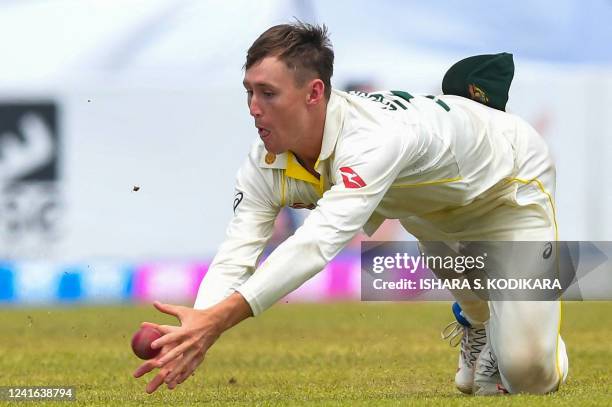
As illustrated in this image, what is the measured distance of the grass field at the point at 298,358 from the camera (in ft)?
23.7

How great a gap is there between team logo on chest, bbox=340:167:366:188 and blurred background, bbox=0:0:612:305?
9067 millimetres

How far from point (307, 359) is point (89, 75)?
259 inches

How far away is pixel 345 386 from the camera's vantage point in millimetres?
7926

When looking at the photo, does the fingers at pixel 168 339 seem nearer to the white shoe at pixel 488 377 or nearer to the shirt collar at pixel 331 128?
the shirt collar at pixel 331 128

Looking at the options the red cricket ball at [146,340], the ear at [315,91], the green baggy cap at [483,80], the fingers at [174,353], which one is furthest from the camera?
the green baggy cap at [483,80]

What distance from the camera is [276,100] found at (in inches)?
241

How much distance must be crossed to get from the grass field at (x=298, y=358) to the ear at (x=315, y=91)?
4.39 ft

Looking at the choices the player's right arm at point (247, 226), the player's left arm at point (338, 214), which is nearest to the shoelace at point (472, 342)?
the player's right arm at point (247, 226)

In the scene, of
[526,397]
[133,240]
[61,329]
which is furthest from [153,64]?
[526,397]

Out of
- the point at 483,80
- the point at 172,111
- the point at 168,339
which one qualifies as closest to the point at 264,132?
the point at 168,339

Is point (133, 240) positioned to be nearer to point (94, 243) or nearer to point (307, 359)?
point (94, 243)

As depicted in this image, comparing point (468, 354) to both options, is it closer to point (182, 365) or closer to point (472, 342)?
point (472, 342)

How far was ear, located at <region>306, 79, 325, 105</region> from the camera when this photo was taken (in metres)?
6.21

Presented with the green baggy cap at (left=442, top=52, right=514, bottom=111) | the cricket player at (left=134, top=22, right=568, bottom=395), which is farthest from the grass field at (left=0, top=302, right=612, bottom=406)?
the green baggy cap at (left=442, top=52, right=514, bottom=111)
